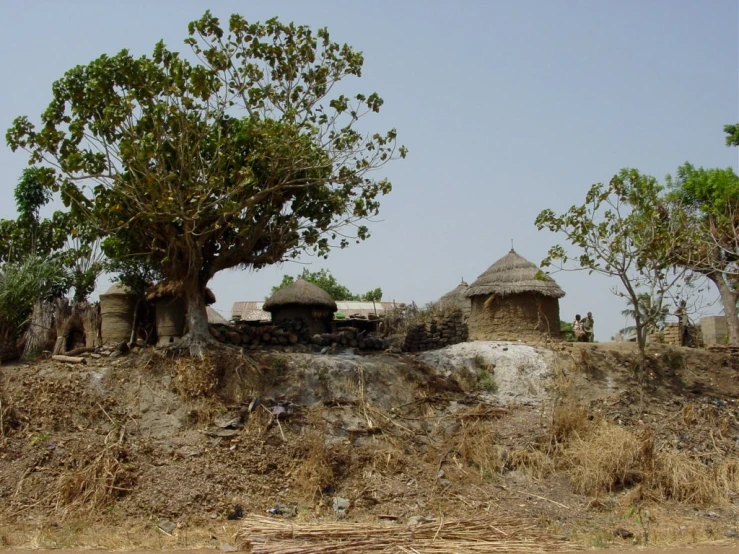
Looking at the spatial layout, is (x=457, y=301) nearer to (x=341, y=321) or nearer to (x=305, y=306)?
(x=341, y=321)

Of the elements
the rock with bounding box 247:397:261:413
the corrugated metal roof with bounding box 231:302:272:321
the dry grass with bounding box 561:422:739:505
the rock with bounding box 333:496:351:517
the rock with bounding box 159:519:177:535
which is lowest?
the rock with bounding box 159:519:177:535

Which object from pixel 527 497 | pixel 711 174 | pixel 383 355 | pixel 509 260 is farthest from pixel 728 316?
pixel 527 497

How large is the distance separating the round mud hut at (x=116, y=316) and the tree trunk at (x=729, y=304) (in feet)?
44.7

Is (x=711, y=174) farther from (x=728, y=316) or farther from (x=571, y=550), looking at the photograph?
(x=571, y=550)

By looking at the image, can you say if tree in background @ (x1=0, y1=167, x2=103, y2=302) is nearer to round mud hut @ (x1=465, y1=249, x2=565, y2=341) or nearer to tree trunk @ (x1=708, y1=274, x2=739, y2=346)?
round mud hut @ (x1=465, y1=249, x2=565, y2=341)

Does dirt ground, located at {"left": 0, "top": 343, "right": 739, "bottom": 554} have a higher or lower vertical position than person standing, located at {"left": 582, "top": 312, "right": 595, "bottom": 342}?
lower

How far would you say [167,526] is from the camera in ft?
29.8

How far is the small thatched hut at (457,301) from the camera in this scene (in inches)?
803

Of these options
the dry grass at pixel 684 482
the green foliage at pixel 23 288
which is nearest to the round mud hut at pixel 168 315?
the green foliage at pixel 23 288

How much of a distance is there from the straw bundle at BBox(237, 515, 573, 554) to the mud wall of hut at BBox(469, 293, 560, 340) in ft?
25.3

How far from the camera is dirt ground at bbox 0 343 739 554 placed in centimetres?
933

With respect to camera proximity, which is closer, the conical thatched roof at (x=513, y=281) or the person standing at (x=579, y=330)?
the conical thatched roof at (x=513, y=281)

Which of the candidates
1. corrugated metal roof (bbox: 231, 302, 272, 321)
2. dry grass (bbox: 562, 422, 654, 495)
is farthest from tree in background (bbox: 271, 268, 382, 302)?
dry grass (bbox: 562, 422, 654, 495)

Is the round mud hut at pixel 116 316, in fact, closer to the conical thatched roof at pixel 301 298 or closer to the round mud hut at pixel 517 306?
the conical thatched roof at pixel 301 298
